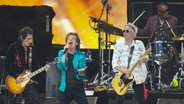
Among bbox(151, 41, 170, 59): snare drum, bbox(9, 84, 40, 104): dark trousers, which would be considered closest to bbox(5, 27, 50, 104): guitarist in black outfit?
bbox(9, 84, 40, 104): dark trousers

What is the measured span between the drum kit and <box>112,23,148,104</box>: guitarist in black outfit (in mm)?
2468

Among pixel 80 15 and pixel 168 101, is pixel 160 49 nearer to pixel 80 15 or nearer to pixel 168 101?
pixel 168 101

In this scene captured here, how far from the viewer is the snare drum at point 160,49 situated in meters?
11.3

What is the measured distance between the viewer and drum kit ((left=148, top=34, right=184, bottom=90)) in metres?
11.3

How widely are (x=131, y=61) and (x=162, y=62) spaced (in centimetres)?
289

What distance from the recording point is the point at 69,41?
8.41m

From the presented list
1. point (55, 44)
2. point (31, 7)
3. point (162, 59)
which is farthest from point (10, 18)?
point (162, 59)

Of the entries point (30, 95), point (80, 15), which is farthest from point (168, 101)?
point (80, 15)

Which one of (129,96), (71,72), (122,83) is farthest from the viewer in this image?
(129,96)

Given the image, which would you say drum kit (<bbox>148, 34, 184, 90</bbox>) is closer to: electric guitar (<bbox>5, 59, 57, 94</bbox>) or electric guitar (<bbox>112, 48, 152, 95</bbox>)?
electric guitar (<bbox>112, 48, 152, 95</bbox>)

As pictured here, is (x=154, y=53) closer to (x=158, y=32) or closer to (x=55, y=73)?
(x=158, y=32)

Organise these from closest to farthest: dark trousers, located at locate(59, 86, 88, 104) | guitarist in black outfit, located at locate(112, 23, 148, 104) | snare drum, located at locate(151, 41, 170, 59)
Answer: dark trousers, located at locate(59, 86, 88, 104) → guitarist in black outfit, located at locate(112, 23, 148, 104) → snare drum, located at locate(151, 41, 170, 59)

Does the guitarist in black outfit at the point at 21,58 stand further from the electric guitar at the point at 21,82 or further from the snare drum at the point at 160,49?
the snare drum at the point at 160,49

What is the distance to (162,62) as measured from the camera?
11469 mm
